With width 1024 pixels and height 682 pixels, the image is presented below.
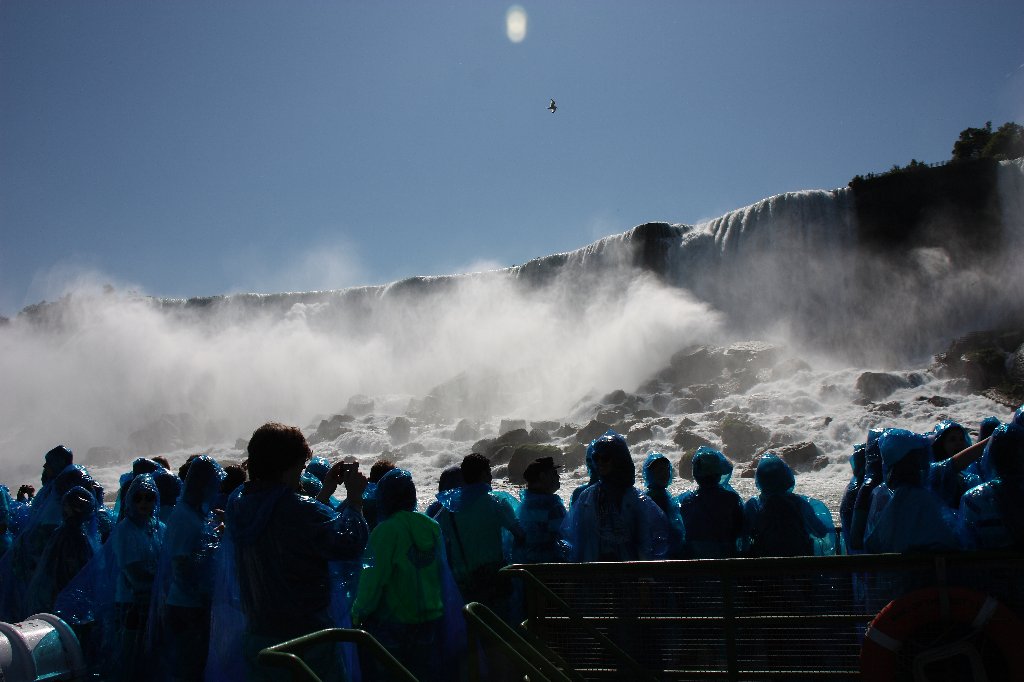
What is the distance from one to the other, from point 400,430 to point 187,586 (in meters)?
29.7

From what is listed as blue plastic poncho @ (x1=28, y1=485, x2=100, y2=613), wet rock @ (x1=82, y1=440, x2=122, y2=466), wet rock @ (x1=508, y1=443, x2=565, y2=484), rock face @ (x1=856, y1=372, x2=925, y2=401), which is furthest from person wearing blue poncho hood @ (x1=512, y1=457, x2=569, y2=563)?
wet rock @ (x1=82, y1=440, x2=122, y2=466)

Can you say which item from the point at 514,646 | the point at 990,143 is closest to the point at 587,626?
the point at 514,646

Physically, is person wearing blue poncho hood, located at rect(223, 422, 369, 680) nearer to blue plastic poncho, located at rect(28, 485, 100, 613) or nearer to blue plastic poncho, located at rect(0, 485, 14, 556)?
blue plastic poncho, located at rect(28, 485, 100, 613)

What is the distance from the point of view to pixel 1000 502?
10.8ft

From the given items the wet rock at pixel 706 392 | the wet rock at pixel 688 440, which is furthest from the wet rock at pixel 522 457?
the wet rock at pixel 706 392

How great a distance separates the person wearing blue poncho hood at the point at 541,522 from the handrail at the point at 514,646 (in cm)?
128

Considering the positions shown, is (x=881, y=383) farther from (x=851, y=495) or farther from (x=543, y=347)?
(x=851, y=495)

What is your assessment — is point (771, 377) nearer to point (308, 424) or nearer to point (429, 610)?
point (308, 424)

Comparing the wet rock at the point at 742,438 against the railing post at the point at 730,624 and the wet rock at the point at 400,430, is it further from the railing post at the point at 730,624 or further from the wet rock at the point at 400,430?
the railing post at the point at 730,624

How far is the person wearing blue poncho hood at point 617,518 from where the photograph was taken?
427 cm

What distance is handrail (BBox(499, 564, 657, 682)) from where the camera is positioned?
352cm

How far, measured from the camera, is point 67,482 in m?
4.75

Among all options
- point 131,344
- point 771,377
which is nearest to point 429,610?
point 771,377

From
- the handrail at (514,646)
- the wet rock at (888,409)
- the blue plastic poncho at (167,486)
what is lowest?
the handrail at (514,646)
